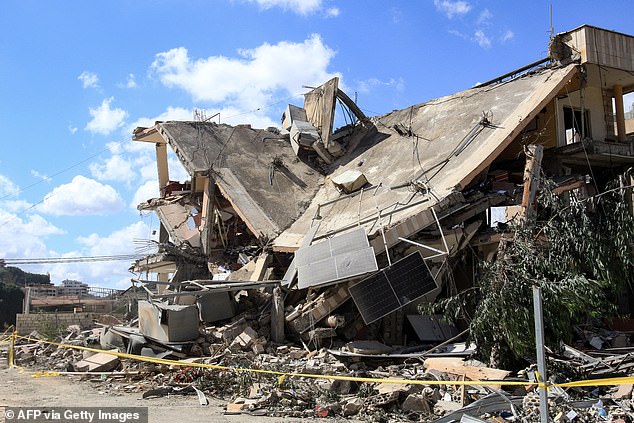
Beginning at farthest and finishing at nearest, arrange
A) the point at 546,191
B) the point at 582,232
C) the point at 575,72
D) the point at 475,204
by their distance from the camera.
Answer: the point at 575,72 < the point at 475,204 < the point at 546,191 < the point at 582,232

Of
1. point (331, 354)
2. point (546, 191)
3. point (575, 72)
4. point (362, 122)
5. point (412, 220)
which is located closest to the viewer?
point (546, 191)

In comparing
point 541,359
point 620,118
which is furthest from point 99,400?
point 620,118

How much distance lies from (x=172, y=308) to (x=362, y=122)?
1105cm

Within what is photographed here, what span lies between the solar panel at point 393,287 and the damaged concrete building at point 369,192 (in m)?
0.03

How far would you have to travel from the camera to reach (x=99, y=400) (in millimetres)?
9992

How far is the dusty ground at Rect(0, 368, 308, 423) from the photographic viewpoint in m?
8.79

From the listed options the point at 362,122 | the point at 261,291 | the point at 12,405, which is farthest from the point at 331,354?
the point at 362,122

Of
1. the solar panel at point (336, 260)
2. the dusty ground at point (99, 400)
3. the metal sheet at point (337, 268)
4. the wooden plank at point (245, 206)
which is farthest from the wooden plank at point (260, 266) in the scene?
the dusty ground at point (99, 400)

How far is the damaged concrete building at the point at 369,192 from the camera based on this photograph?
45.2 ft

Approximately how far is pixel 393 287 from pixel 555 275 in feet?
12.0

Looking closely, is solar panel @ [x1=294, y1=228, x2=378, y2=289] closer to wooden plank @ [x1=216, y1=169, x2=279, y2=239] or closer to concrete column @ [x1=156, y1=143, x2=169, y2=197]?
wooden plank @ [x1=216, y1=169, x2=279, y2=239]

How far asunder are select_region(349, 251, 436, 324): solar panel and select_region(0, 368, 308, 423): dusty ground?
4290 mm

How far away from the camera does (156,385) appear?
11320mm

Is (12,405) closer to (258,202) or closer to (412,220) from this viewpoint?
(412,220)
